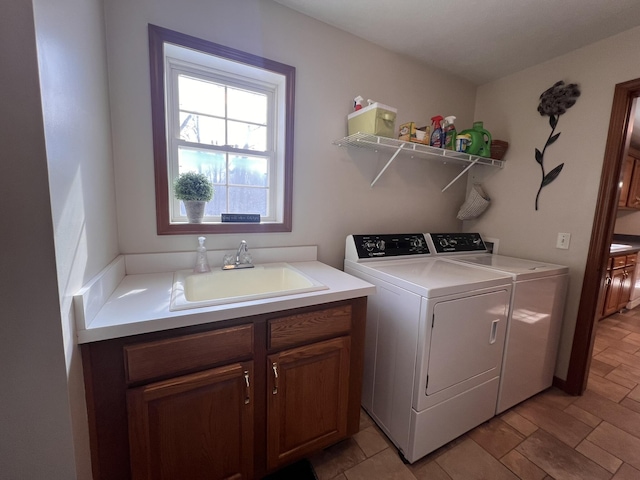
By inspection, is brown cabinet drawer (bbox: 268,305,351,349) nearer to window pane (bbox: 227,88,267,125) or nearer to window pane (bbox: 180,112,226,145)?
window pane (bbox: 180,112,226,145)

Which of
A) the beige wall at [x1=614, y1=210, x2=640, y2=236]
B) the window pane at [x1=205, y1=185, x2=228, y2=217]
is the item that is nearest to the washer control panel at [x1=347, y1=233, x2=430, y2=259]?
the window pane at [x1=205, y1=185, x2=228, y2=217]

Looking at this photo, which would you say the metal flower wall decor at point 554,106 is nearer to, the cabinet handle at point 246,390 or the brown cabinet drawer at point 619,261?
the brown cabinet drawer at point 619,261

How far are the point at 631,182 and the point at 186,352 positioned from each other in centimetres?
546

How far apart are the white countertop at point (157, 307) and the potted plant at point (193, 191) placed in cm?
36

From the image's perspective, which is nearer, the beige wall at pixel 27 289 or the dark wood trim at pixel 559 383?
the beige wall at pixel 27 289

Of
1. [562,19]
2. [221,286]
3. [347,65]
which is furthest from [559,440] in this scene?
[347,65]

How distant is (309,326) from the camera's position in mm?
1131

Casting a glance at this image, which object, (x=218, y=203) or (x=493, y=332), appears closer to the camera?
(x=493, y=332)

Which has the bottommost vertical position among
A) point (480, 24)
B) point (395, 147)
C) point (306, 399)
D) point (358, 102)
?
point (306, 399)

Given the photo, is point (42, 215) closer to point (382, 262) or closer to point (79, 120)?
point (79, 120)

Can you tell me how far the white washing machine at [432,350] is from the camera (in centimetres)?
125

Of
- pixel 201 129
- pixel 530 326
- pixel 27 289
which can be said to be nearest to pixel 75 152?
pixel 27 289

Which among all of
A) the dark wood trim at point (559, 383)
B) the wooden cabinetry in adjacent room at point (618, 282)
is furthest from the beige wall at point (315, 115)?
the wooden cabinetry in adjacent room at point (618, 282)

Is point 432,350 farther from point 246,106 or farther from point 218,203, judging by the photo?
point 246,106
